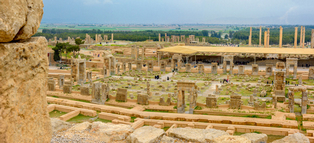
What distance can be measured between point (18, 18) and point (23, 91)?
3.77ft

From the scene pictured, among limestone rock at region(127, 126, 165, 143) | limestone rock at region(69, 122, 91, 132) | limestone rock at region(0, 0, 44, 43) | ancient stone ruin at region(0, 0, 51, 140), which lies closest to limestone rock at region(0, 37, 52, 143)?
ancient stone ruin at region(0, 0, 51, 140)

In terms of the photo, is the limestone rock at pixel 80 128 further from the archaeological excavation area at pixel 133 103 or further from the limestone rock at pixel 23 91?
the limestone rock at pixel 23 91

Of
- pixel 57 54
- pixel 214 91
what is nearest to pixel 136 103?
pixel 214 91

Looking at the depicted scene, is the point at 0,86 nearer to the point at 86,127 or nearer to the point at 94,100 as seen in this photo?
the point at 86,127

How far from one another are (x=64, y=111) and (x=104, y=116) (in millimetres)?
2589

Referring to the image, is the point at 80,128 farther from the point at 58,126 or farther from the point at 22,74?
the point at 22,74

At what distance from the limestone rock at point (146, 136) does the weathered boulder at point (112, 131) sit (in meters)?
0.39

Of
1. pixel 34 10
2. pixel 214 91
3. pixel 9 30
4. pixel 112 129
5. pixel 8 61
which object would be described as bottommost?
pixel 214 91

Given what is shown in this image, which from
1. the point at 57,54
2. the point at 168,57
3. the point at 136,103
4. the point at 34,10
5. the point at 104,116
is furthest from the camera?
the point at 168,57

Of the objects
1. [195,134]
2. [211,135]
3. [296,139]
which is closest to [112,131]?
[195,134]

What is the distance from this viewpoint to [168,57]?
189 ft

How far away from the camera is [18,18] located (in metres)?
4.68

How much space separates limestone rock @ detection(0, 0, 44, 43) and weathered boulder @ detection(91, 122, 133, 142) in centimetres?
497

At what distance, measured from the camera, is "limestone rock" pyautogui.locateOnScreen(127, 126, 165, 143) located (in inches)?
344
